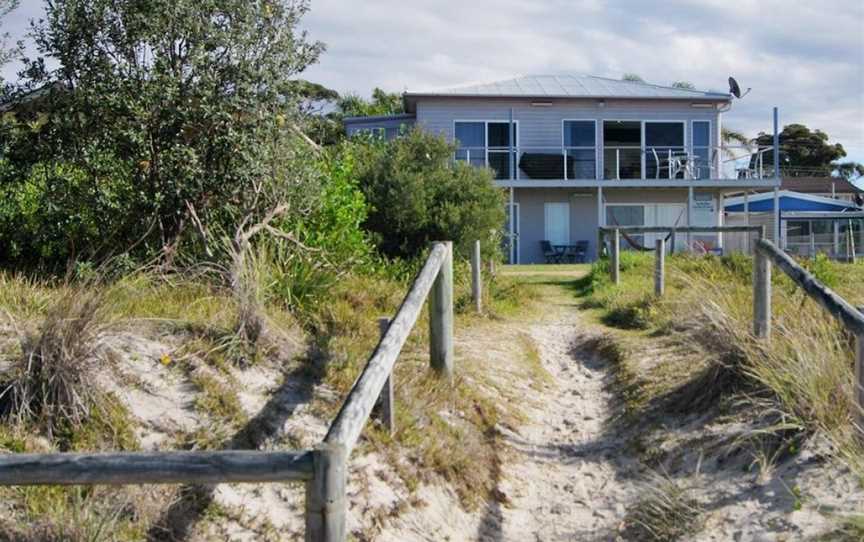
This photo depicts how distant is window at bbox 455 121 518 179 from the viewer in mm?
29000

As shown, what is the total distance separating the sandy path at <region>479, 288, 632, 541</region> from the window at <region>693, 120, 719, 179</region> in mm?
22114

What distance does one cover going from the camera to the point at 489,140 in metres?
29.2

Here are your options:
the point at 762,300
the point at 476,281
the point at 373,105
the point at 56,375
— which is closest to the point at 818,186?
the point at 373,105

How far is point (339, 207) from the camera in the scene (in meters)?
9.73

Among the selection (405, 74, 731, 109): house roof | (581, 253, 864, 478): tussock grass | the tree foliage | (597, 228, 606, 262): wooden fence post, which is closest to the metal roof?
(405, 74, 731, 109): house roof

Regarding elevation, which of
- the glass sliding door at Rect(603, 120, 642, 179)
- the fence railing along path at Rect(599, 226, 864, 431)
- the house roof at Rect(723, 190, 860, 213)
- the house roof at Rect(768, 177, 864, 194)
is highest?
the glass sliding door at Rect(603, 120, 642, 179)

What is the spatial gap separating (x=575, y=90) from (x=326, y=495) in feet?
91.1

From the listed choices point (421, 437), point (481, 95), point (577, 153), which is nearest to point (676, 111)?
point (577, 153)

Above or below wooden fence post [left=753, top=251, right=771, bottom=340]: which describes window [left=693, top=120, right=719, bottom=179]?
above

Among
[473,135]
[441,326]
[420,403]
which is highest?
[473,135]

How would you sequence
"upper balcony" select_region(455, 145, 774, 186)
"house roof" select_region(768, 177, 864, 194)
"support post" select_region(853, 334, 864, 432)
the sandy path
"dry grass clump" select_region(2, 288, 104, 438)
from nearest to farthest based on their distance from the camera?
1. "dry grass clump" select_region(2, 288, 104, 438)
2. "support post" select_region(853, 334, 864, 432)
3. the sandy path
4. "upper balcony" select_region(455, 145, 774, 186)
5. "house roof" select_region(768, 177, 864, 194)

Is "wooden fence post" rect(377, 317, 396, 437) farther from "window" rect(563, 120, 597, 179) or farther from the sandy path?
"window" rect(563, 120, 597, 179)

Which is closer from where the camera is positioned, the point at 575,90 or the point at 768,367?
the point at 768,367

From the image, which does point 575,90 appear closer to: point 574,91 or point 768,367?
point 574,91
